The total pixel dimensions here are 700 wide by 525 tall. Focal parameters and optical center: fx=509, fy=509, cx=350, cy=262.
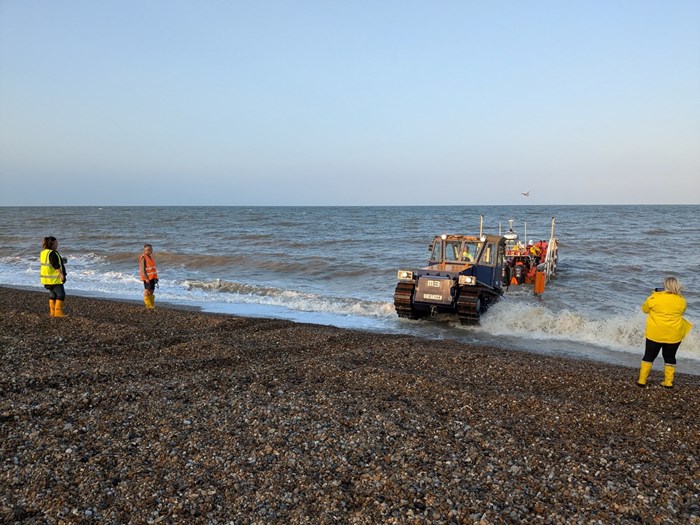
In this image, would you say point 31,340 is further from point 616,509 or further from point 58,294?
point 616,509

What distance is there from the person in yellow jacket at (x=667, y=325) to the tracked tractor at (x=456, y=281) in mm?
5550

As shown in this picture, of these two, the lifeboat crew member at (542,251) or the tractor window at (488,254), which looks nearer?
the tractor window at (488,254)

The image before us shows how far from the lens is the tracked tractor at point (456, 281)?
42.4 feet

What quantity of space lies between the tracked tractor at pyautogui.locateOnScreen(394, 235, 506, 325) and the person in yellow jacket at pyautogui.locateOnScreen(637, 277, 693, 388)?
5550mm

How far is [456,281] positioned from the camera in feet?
43.0

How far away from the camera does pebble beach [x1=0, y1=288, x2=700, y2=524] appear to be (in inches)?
159

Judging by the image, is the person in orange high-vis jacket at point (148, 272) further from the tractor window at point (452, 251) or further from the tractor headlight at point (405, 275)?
the tractor window at point (452, 251)

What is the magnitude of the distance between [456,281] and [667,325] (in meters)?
6.15

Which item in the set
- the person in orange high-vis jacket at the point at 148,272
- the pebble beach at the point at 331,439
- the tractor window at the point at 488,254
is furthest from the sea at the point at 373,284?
the pebble beach at the point at 331,439

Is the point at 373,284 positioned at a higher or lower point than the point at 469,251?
lower

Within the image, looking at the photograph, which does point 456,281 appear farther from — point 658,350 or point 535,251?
point 535,251

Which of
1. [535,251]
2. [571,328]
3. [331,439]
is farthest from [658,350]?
[535,251]

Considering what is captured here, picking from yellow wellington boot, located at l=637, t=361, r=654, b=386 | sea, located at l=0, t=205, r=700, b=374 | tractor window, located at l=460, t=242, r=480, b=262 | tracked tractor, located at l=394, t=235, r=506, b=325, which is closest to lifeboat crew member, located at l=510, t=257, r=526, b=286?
sea, located at l=0, t=205, r=700, b=374

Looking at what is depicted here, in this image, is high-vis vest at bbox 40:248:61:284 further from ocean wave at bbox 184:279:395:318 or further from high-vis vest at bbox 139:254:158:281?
ocean wave at bbox 184:279:395:318
